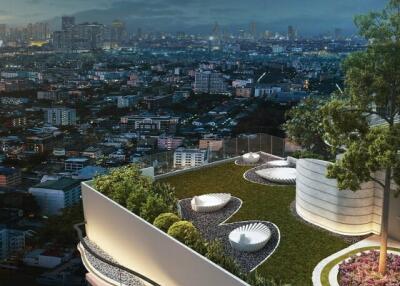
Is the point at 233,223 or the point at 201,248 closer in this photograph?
the point at 201,248

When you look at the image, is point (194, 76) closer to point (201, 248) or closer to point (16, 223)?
point (16, 223)

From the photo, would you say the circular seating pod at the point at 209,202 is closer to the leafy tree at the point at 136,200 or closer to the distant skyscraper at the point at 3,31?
the leafy tree at the point at 136,200

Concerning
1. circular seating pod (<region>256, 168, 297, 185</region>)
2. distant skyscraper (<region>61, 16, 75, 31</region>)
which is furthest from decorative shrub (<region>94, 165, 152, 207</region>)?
distant skyscraper (<region>61, 16, 75, 31</region>)

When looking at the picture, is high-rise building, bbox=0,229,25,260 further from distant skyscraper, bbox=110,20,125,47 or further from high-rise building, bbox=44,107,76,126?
distant skyscraper, bbox=110,20,125,47

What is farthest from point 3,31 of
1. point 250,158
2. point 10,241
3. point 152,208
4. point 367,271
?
point 367,271

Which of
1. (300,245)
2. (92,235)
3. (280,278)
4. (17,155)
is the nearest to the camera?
(280,278)

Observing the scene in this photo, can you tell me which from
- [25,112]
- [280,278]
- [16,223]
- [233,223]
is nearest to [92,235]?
[233,223]

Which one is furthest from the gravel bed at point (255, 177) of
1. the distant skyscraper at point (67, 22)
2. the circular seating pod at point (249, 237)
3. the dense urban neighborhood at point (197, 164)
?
the distant skyscraper at point (67, 22)

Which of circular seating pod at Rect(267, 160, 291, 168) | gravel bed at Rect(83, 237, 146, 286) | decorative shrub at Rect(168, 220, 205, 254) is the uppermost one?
circular seating pod at Rect(267, 160, 291, 168)
